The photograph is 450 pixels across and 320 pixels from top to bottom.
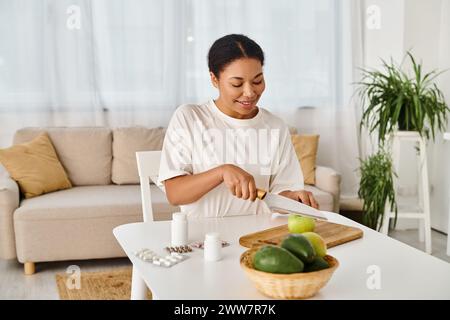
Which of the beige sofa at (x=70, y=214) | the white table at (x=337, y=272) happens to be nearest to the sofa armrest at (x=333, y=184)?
the beige sofa at (x=70, y=214)

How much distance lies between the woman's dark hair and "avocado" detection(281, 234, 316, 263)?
2.55 ft

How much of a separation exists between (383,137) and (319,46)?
1.04 metres

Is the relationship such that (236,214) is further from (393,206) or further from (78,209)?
(393,206)

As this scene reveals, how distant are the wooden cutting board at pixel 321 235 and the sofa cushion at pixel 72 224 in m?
1.92

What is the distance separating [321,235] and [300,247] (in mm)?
462

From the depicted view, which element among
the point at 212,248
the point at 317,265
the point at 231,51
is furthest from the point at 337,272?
the point at 231,51

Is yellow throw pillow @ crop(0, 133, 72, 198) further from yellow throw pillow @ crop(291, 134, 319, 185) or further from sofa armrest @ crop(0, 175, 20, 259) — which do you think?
yellow throw pillow @ crop(291, 134, 319, 185)

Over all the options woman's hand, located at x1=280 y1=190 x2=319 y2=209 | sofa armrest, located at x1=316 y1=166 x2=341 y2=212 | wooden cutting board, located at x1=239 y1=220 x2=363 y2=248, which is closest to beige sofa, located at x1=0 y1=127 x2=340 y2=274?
sofa armrest, located at x1=316 y1=166 x2=341 y2=212

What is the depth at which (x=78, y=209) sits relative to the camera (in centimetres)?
342

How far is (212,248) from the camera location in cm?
144

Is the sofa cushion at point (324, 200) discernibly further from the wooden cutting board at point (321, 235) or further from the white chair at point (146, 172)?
the wooden cutting board at point (321, 235)

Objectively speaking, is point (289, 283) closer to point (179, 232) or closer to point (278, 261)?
point (278, 261)

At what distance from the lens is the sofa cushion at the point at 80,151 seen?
3.95m
